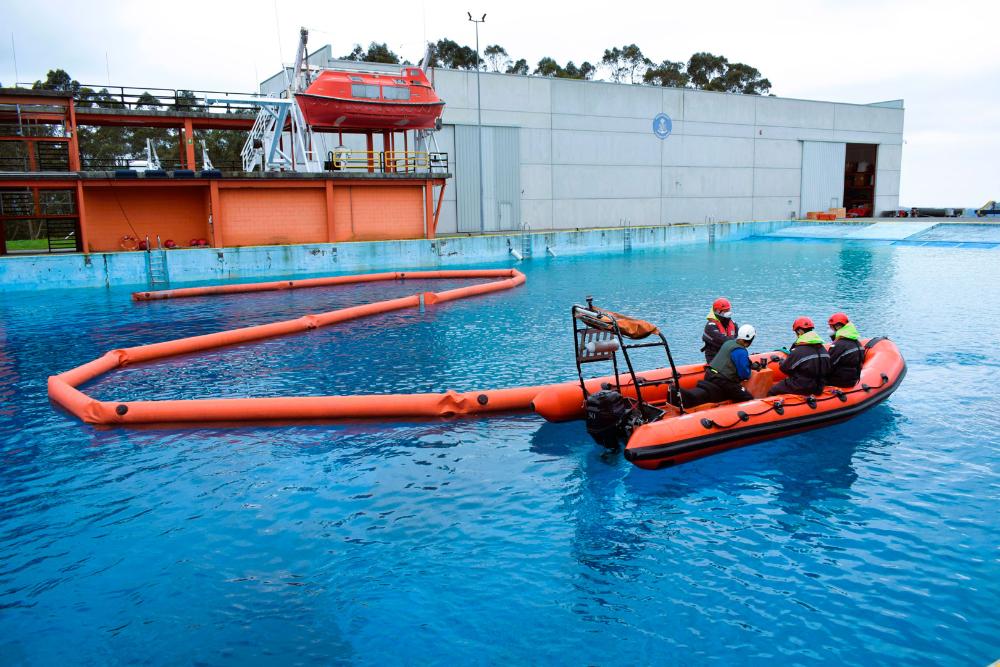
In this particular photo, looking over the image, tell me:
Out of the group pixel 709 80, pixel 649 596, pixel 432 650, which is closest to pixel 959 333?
pixel 649 596

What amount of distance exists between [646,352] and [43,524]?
10515 mm

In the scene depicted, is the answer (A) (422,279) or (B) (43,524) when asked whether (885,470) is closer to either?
(B) (43,524)

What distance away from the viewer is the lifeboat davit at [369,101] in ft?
98.7

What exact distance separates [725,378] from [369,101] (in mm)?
25114

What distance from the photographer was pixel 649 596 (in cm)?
611

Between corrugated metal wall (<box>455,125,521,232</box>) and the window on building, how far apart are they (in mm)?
7440

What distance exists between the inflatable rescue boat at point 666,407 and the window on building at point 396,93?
79.0ft

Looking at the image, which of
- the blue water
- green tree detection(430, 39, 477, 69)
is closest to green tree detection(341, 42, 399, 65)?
green tree detection(430, 39, 477, 69)

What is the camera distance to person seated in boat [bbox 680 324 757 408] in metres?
9.37

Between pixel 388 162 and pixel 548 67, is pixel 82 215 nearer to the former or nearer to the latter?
pixel 388 162

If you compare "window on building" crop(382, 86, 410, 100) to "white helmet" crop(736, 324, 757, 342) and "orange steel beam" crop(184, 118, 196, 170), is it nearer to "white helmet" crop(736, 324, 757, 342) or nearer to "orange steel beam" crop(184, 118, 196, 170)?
"orange steel beam" crop(184, 118, 196, 170)

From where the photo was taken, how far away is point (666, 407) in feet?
31.6

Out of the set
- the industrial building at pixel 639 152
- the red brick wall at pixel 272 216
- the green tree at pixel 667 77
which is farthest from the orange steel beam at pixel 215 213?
the green tree at pixel 667 77

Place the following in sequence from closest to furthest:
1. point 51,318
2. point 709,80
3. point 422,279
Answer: point 51,318
point 422,279
point 709,80
